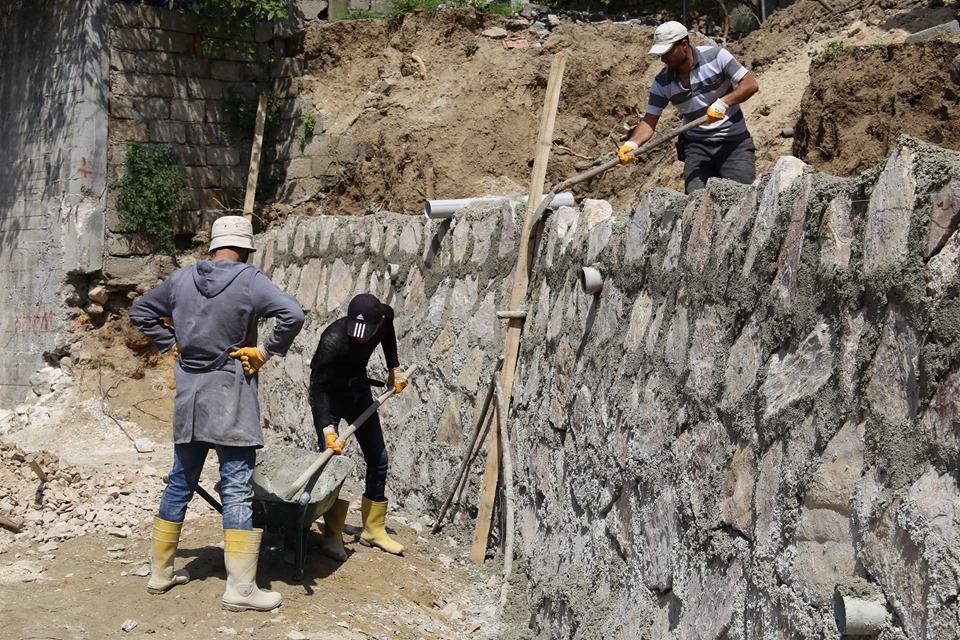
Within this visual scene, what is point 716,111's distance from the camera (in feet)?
17.2

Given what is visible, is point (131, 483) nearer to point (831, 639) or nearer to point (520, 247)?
point (520, 247)

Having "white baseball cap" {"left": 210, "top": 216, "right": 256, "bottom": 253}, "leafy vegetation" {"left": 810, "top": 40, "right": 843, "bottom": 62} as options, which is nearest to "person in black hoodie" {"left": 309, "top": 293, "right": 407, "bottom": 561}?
"white baseball cap" {"left": 210, "top": 216, "right": 256, "bottom": 253}

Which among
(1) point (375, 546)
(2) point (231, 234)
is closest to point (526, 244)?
(2) point (231, 234)

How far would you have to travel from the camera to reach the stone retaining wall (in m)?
2.32

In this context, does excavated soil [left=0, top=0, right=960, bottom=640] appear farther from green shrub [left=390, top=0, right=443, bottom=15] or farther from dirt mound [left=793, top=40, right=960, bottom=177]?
green shrub [left=390, top=0, right=443, bottom=15]

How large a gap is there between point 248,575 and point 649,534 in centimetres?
194

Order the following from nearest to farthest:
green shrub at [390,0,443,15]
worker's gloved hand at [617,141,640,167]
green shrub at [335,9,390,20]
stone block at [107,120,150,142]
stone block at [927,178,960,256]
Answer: stone block at [927,178,960,256] < worker's gloved hand at [617,141,640,167] < stone block at [107,120,150,142] < green shrub at [390,0,443,15] < green shrub at [335,9,390,20]

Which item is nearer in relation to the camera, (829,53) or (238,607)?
(238,607)

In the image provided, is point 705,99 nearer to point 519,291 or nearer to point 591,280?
point 519,291

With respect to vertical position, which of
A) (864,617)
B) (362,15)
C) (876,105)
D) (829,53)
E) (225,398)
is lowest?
(225,398)

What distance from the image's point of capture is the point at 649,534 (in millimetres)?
3822

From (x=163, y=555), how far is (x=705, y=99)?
3867mm

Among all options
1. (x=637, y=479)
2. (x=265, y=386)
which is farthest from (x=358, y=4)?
(x=637, y=479)

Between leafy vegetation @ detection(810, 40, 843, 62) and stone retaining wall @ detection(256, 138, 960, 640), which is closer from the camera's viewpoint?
stone retaining wall @ detection(256, 138, 960, 640)
